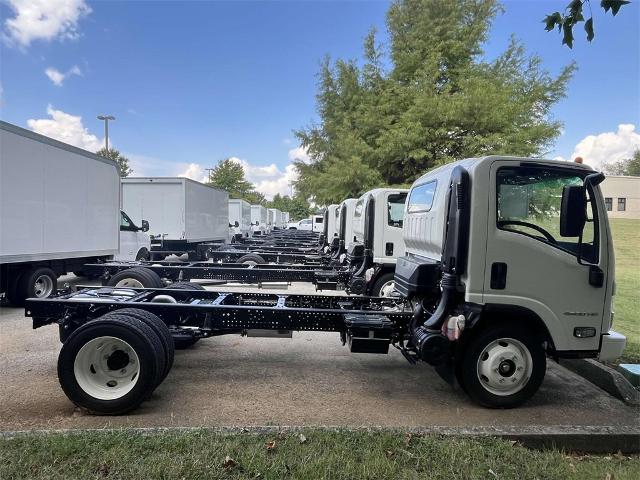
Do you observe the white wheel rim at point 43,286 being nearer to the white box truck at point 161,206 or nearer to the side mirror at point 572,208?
the white box truck at point 161,206

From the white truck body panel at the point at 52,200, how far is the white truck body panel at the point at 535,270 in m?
7.60

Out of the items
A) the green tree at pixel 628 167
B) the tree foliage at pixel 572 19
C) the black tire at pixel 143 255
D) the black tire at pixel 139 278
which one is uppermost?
the green tree at pixel 628 167

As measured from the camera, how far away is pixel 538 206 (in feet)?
13.6

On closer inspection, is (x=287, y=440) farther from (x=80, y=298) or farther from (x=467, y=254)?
(x=80, y=298)

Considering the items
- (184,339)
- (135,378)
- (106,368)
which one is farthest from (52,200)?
(135,378)

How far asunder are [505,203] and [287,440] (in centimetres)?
280

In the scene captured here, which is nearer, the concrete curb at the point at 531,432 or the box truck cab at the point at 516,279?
the concrete curb at the point at 531,432

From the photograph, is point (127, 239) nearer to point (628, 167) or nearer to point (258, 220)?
point (258, 220)

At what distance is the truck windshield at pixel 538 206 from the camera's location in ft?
13.4

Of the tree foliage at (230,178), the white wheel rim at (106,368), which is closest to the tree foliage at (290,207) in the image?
the tree foliage at (230,178)

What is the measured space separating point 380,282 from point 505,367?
3.96 meters

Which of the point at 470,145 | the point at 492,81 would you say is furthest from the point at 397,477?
the point at 492,81

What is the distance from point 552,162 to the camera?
416cm

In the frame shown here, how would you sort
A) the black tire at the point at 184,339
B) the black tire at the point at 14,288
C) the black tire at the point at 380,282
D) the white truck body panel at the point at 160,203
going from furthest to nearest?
the white truck body panel at the point at 160,203
the black tire at the point at 14,288
the black tire at the point at 380,282
the black tire at the point at 184,339
